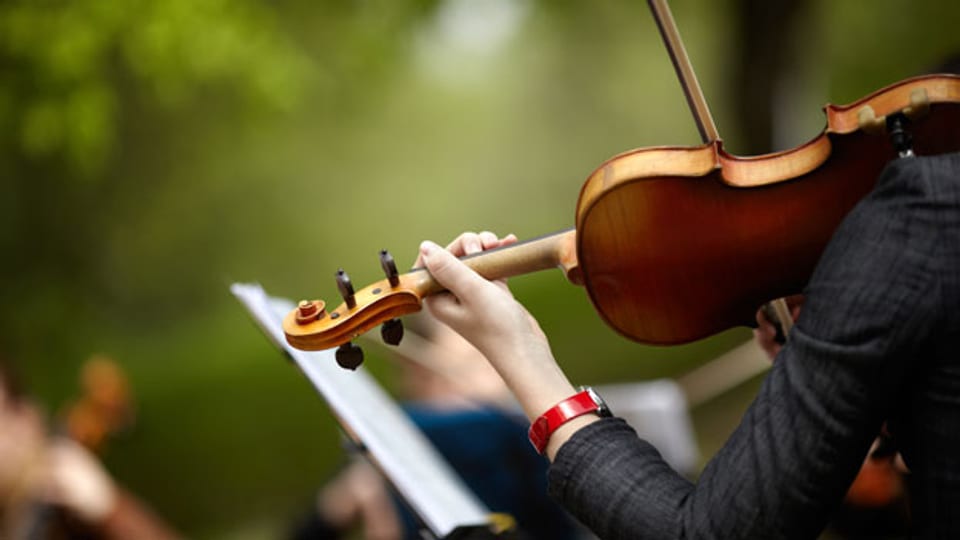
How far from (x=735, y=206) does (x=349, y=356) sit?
17.7 inches

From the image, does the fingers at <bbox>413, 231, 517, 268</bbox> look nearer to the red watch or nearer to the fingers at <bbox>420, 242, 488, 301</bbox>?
the fingers at <bbox>420, 242, 488, 301</bbox>

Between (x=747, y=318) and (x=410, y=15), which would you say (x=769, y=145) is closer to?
(x=410, y=15)

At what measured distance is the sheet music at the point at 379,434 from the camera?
1.19m

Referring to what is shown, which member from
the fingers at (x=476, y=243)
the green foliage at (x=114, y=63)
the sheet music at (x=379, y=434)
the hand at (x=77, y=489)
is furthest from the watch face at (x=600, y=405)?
the green foliage at (x=114, y=63)

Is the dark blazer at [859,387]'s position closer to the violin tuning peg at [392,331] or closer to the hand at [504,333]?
the hand at [504,333]

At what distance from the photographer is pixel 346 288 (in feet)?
3.31

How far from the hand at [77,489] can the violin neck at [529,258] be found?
153cm

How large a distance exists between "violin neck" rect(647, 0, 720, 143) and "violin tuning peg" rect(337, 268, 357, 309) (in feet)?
1.40

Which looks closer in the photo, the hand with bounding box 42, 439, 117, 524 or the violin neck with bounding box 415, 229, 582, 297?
the violin neck with bounding box 415, 229, 582, 297

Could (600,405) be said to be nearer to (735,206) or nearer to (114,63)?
(735,206)

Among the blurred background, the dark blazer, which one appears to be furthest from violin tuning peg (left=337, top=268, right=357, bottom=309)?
the blurred background

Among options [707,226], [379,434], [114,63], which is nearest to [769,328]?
[707,226]

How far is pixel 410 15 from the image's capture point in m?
3.93

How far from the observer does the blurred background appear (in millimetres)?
3934
